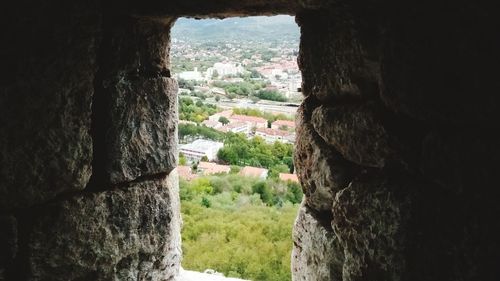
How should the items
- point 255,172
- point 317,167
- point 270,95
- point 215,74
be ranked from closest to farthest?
point 317,167
point 270,95
point 255,172
point 215,74

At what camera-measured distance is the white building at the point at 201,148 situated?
14.0 feet

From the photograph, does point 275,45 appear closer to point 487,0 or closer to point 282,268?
point 282,268

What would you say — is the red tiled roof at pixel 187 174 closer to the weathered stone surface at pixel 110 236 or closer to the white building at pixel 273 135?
the white building at pixel 273 135

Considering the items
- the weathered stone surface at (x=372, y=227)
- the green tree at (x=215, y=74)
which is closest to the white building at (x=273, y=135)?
the green tree at (x=215, y=74)

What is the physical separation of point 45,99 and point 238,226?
11.8 feet

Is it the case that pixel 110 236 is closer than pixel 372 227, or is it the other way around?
pixel 372 227

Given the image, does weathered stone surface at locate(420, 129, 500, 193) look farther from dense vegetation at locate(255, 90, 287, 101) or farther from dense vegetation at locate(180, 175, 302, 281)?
dense vegetation at locate(180, 175, 302, 281)

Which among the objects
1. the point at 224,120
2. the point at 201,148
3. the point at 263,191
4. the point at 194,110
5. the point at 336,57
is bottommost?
the point at 263,191

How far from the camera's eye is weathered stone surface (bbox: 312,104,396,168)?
133 centimetres

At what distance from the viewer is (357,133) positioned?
1386mm

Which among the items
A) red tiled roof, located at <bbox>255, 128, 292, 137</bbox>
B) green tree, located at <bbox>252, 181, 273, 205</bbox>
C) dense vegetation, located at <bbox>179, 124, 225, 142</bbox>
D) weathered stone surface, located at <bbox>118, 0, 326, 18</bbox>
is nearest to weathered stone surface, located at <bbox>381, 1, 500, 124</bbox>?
weathered stone surface, located at <bbox>118, 0, 326, 18</bbox>

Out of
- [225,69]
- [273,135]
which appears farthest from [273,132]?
[225,69]

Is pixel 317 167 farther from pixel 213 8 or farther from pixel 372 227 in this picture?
pixel 213 8


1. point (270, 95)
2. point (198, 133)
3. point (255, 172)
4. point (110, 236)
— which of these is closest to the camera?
point (110, 236)
